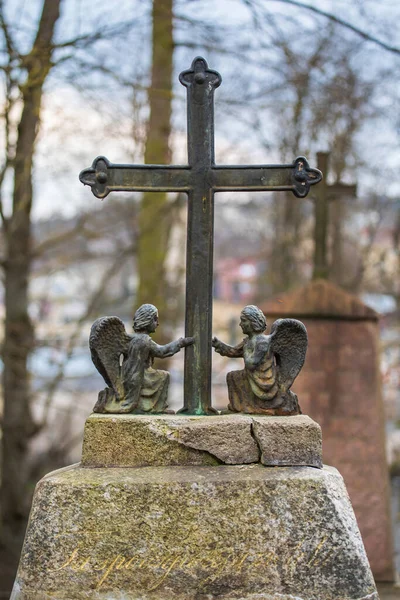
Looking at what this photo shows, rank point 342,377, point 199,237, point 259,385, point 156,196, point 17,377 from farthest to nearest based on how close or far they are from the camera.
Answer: point 156,196 → point 17,377 → point 342,377 → point 199,237 → point 259,385

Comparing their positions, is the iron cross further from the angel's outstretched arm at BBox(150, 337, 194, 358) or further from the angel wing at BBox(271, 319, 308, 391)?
the angel wing at BBox(271, 319, 308, 391)

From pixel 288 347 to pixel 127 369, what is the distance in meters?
0.75

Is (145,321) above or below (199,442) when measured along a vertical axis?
above

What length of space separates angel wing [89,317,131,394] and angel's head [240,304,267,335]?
0.56 meters

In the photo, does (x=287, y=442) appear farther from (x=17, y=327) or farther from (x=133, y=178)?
(x=17, y=327)

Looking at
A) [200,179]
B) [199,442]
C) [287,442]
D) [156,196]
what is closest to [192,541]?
[199,442]

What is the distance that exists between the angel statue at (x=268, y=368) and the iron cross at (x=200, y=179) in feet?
0.56

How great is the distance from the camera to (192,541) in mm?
3289

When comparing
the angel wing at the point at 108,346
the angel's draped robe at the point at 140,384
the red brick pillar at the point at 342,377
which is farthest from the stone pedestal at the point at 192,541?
the red brick pillar at the point at 342,377

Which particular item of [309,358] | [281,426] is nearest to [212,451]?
[281,426]

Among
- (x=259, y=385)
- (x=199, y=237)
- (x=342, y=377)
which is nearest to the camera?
(x=259, y=385)

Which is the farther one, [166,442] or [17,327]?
[17,327]

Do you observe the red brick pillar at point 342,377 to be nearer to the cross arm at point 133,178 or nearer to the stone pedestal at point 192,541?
the cross arm at point 133,178

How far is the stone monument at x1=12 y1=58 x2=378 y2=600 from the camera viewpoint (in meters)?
3.25
